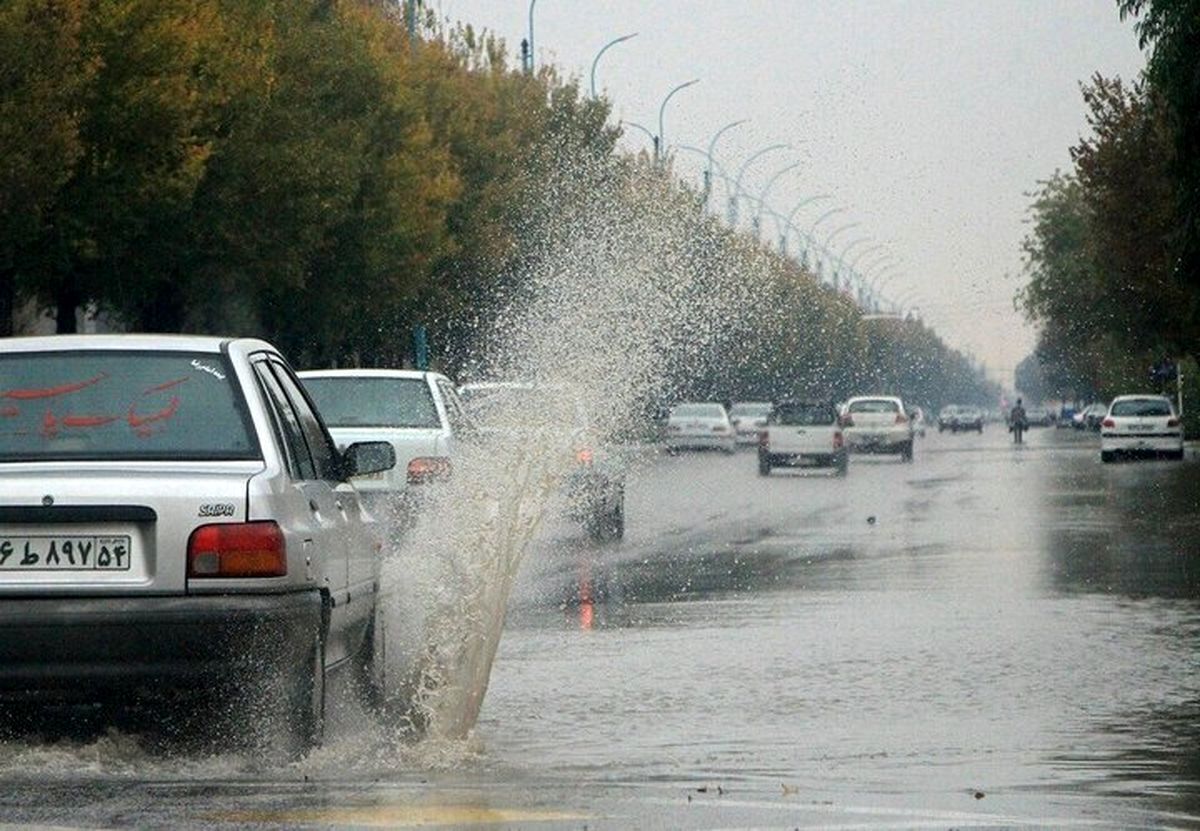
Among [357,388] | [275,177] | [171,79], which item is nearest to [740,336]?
[275,177]

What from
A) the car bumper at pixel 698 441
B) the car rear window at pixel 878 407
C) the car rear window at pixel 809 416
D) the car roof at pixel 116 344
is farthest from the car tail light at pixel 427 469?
the car bumper at pixel 698 441

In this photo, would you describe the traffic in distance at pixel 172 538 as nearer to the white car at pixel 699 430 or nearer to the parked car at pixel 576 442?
the parked car at pixel 576 442

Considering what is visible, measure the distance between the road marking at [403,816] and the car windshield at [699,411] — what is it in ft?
Result: 232

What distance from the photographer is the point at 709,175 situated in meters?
67.4

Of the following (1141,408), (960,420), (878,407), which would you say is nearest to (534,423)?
(1141,408)

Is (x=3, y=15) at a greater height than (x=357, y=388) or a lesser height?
greater

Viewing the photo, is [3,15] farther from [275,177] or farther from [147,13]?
[275,177]

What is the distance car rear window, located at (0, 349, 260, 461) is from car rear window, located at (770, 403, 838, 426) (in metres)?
45.1

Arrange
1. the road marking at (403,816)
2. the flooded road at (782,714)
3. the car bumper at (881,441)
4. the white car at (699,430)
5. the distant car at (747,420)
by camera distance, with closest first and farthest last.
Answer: the road marking at (403,816)
the flooded road at (782,714)
the car bumper at (881,441)
the white car at (699,430)
the distant car at (747,420)

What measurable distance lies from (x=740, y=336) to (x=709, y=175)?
46235 millimetres

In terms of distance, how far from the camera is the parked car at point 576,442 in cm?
2291

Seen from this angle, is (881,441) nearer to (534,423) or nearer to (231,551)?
(534,423)

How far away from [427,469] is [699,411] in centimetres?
5895

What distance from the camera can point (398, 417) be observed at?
21.9 m
